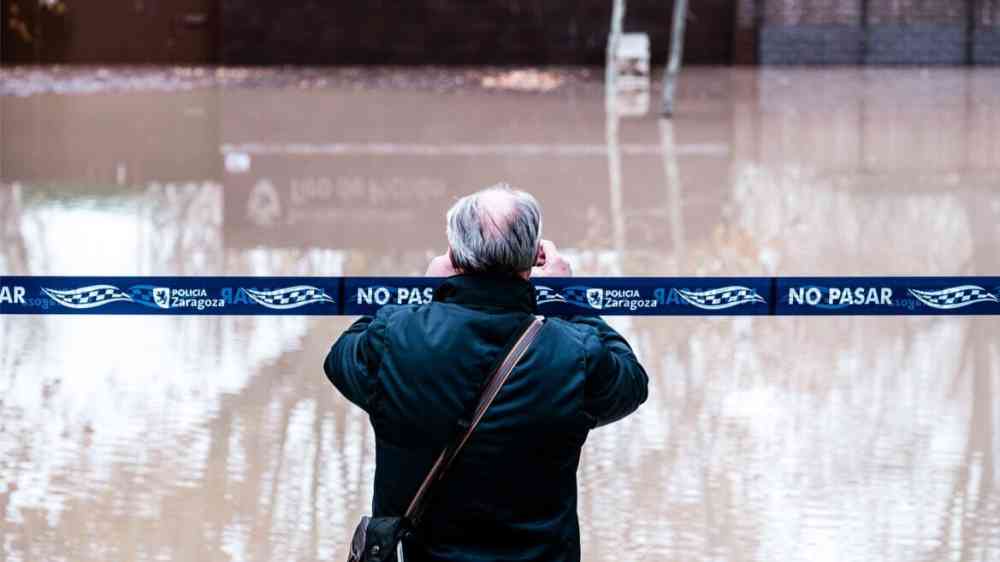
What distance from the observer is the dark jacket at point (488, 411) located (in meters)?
3.36

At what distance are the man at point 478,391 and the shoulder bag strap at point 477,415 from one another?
0.04ft

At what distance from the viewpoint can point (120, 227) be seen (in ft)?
41.7

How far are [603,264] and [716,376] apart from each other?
3083 mm

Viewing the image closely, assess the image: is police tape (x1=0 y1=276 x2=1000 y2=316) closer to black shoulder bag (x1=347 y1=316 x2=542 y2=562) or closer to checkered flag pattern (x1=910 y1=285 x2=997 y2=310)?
checkered flag pattern (x1=910 y1=285 x2=997 y2=310)

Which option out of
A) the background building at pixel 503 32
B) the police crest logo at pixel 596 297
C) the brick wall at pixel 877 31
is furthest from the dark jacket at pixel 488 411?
the brick wall at pixel 877 31

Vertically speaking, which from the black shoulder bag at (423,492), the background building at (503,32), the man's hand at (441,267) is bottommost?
the black shoulder bag at (423,492)

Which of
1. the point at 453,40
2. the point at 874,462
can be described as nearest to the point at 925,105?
the point at 453,40

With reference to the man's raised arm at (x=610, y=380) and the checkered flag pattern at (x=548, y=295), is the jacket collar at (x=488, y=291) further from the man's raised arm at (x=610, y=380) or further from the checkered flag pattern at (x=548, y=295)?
the checkered flag pattern at (x=548, y=295)

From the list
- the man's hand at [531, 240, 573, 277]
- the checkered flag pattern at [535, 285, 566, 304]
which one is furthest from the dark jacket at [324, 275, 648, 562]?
the checkered flag pattern at [535, 285, 566, 304]

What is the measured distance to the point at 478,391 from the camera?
3346mm

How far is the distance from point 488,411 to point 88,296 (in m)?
2.22

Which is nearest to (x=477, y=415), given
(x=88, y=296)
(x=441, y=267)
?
(x=441, y=267)

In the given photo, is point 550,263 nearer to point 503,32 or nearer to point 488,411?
point 488,411

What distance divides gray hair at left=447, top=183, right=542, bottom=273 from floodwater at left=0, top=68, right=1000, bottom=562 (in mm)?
2607
